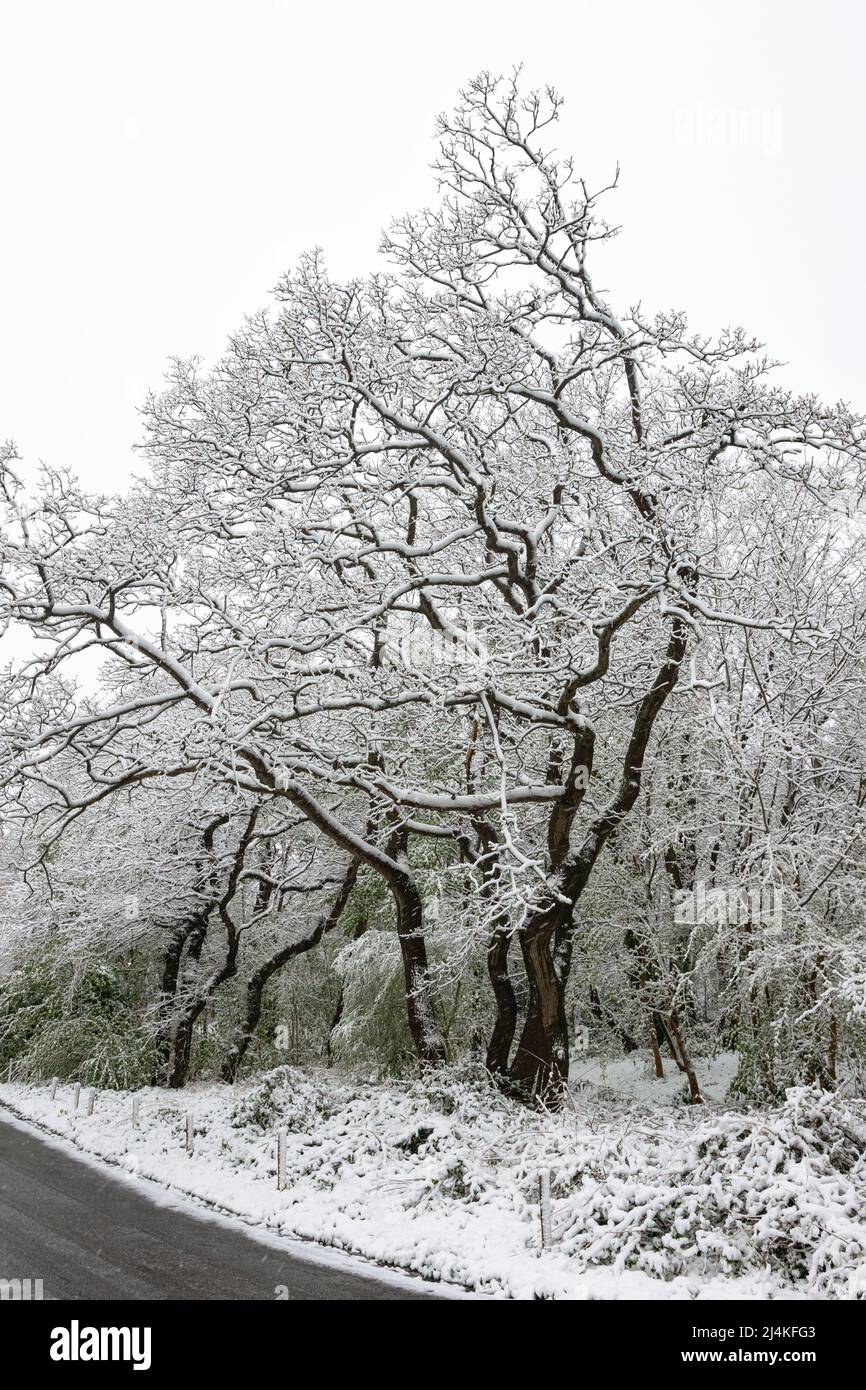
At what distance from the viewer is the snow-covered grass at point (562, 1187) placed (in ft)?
20.4

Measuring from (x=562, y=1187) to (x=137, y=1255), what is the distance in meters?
3.67

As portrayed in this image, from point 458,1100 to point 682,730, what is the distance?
5.69m

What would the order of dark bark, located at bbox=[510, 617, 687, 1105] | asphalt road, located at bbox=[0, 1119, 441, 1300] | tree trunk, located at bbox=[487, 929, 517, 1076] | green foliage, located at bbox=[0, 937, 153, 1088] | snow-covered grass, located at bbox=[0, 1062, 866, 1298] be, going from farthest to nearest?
green foliage, located at bbox=[0, 937, 153, 1088]
tree trunk, located at bbox=[487, 929, 517, 1076]
dark bark, located at bbox=[510, 617, 687, 1105]
asphalt road, located at bbox=[0, 1119, 441, 1300]
snow-covered grass, located at bbox=[0, 1062, 866, 1298]

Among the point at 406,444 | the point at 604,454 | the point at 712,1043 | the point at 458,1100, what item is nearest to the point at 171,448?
the point at 406,444

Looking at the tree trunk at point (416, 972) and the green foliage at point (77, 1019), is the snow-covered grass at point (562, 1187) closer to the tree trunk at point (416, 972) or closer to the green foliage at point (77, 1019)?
the tree trunk at point (416, 972)

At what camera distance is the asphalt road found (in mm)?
6754

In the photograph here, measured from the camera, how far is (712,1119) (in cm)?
779

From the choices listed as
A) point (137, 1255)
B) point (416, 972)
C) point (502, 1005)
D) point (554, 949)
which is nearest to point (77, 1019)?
point (416, 972)

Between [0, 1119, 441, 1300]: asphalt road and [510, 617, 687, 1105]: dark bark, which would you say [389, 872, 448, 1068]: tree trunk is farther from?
[0, 1119, 441, 1300]: asphalt road

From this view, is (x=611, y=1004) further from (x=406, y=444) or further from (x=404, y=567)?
(x=406, y=444)

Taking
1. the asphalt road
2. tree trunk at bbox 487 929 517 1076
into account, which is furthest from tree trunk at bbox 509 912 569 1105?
the asphalt road

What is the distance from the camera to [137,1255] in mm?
7773

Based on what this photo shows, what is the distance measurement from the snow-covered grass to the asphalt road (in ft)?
1.95
